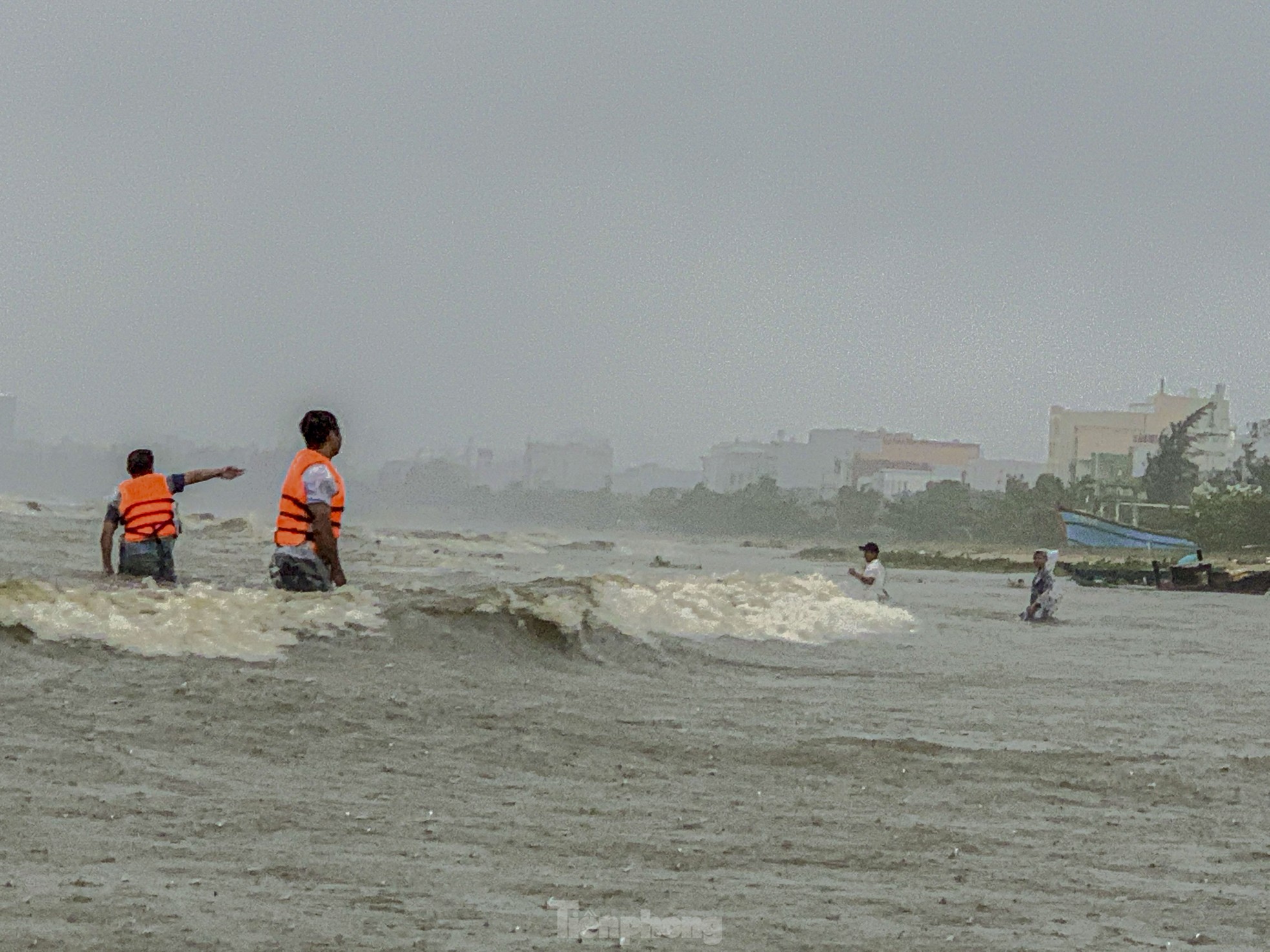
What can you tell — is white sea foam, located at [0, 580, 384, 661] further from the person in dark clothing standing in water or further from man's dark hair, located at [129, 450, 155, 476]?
the person in dark clothing standing in water

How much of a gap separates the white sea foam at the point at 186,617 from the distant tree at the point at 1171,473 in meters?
88.1

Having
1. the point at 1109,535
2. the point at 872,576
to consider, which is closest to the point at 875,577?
the point at 872,576

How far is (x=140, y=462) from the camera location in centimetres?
1301

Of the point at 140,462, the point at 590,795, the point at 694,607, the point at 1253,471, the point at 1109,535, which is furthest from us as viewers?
the point at 1253,471

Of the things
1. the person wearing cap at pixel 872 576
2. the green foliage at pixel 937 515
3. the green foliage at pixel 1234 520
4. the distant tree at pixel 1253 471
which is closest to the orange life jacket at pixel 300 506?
the person wearing cap at pixel 872 576

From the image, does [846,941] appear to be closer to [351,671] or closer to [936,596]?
[351,671]

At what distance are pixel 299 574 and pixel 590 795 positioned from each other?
4.86 metres

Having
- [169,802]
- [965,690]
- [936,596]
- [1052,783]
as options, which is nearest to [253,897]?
[169,802]

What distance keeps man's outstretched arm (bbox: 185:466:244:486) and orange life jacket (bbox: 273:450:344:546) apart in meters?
0.36

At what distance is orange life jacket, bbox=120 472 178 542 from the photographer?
13.1m

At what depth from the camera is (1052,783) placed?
8336 mm

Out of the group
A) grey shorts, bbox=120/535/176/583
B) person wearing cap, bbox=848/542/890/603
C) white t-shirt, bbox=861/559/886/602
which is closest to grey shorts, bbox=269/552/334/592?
grey shorts, bbox=120/535/176/583

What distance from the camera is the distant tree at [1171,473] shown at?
3750 inches

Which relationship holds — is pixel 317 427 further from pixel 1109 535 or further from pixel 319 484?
pixel 1109 535
